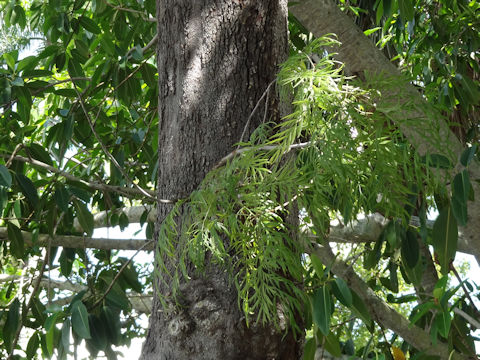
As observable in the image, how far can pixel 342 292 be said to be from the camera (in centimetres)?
104

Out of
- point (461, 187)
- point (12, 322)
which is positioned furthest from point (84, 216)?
point (461, 187)

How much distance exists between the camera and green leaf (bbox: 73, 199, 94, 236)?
83.9 inches

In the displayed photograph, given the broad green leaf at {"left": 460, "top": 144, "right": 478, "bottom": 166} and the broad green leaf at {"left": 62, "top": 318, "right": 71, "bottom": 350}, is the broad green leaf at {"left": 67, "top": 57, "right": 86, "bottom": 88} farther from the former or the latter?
the broad green leaf at {"left": 460, "top": 144, "right": 478, "bottom": 166}

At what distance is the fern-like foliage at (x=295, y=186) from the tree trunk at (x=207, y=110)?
0.16ft

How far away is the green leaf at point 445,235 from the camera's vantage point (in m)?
1.31

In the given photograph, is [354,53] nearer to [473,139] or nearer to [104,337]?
[104,337]

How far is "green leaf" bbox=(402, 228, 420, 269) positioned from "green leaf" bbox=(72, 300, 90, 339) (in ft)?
2.99

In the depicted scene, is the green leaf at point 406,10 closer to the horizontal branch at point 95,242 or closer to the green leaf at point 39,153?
the horizontal branch at point 95,242

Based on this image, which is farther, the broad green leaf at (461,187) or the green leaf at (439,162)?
Result: the broad green leaf at (461,187)

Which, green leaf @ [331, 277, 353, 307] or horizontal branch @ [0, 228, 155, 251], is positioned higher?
horizontal branch @ [0, 228, 155, 251]

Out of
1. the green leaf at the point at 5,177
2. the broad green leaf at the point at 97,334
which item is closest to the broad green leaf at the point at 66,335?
the broad green leaf at the point at 97,334

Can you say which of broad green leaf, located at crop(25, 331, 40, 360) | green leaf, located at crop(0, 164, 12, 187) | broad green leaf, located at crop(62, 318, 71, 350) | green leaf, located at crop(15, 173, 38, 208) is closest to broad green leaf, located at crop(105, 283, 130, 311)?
broad green leaf, located at crop(62, 318, 71, 350)

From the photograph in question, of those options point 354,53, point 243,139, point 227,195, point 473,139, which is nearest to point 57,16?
point 354,53

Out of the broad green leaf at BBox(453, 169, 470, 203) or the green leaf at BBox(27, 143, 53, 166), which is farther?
the green leaf at BBox(27, 143, 53, 166)
